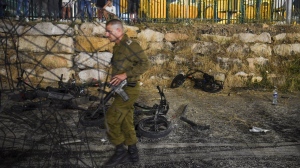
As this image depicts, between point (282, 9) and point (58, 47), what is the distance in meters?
7.39

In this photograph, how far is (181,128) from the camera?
7105 mm

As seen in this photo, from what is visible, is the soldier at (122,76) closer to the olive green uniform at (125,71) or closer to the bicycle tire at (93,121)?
the olive green uniform at (125,71)

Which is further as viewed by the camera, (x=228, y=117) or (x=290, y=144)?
(x=228, y=117)

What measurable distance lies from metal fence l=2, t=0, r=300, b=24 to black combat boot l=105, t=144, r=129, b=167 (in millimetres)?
7288

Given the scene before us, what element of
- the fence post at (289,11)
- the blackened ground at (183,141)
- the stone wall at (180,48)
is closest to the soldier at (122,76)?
the blackened ground at (183,141)

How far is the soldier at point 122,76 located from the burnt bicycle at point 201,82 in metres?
5.57

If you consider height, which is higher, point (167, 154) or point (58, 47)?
point (58, 47)

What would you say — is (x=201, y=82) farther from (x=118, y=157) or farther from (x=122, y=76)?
(x=122, y=76)

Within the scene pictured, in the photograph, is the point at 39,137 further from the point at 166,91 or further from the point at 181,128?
the point at 166,91

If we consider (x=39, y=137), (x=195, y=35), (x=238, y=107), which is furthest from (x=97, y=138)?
(x=195, y=35)

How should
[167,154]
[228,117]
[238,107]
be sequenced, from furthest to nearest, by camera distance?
1. [238,107]
2. [228,117]
3. [167,154]

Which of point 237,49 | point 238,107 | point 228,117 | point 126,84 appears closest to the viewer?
point 126,84

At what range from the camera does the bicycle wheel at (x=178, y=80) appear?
1080 centimetres

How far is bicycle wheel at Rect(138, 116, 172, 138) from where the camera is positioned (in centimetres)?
641
